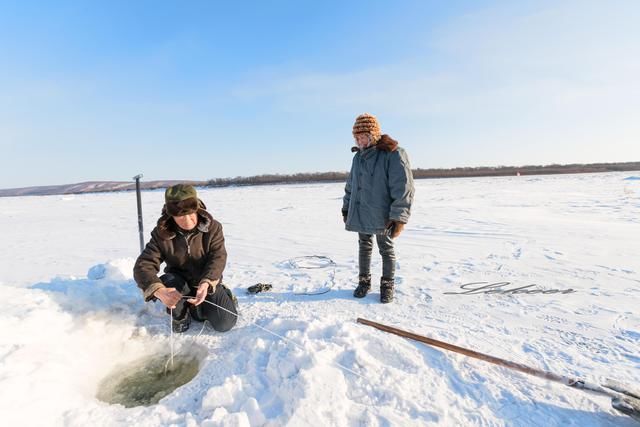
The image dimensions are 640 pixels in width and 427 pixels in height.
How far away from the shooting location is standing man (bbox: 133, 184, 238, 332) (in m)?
2.69

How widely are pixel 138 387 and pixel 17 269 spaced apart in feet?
16.1

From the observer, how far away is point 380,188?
355cm

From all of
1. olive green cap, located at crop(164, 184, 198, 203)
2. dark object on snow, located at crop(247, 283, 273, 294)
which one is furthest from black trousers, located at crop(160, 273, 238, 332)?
dark object on snow, located at crop(247, 283, 273, 294)

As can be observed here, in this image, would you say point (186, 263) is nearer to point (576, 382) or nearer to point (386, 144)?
point (386, 144)

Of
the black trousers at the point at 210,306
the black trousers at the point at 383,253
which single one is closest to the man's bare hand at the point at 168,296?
the black trousers at the point at 210,306

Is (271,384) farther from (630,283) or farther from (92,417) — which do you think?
(630,283)

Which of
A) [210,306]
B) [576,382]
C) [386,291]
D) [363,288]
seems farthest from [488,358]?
[210,306]

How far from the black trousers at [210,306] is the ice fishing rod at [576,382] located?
4.83ft

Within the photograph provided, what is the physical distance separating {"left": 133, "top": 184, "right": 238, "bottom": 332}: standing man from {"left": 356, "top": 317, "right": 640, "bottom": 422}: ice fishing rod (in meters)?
1.60

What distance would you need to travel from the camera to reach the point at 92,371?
246 cm

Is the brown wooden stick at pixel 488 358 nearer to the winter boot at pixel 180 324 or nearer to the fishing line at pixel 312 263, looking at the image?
the winter boot at pixel 180 324

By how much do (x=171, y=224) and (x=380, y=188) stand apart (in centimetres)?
205

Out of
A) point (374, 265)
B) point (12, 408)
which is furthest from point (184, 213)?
point (374, 265)

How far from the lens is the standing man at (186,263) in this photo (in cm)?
269
